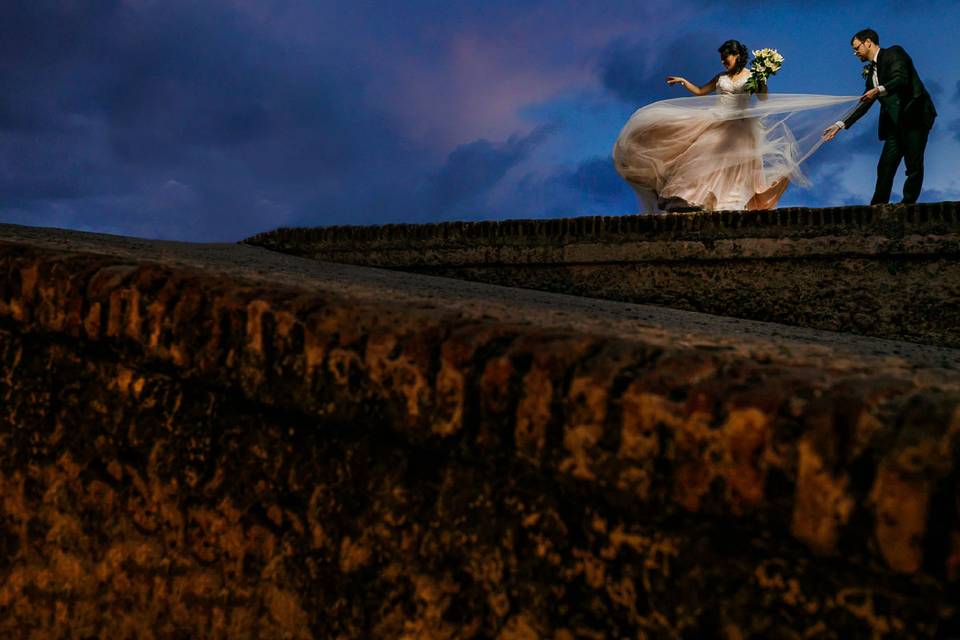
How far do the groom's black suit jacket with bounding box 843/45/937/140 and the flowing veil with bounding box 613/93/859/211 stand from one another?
287mm

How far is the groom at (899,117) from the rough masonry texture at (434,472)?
17.6ft

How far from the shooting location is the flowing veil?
5910 mm

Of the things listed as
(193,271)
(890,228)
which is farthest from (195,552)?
(890,228)

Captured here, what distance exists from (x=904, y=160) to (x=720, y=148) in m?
1.50

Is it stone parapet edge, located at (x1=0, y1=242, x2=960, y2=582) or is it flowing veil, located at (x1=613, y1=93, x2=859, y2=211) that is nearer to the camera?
stone parapet edge, located at (x1=0, y1=242, x2=960, y2=582)

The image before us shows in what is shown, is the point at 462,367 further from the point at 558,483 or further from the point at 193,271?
the point at 193,271

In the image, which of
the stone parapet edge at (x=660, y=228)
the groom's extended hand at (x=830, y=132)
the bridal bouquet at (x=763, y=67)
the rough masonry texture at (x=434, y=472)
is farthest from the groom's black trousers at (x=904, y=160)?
the rough masonry texture at (x=434, y=472)

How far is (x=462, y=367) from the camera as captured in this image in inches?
39.4

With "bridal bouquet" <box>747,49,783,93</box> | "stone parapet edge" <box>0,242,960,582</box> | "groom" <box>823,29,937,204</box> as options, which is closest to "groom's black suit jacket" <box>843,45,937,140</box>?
"groom" <box>823,29,937,204</box>

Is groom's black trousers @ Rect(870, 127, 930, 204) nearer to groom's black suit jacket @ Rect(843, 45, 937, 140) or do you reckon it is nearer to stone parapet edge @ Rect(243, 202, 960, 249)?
groom's black suit jacket @ Rect(843, 45, 937, 140)

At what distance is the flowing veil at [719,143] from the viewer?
5910mm

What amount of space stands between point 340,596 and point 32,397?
0.85 metres

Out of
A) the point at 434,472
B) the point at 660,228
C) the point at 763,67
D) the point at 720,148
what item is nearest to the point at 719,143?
the point at 720,148

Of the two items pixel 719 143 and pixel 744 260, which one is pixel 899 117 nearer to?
pixel 719 143
